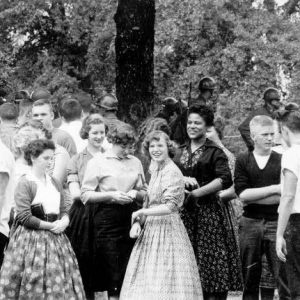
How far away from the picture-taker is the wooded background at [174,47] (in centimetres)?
1934

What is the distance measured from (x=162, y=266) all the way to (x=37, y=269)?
1.07 m

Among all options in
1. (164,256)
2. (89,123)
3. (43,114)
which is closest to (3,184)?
(89,123)

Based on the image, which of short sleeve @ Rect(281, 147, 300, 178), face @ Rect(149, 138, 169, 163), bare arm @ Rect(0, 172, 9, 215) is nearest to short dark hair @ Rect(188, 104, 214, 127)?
face @ Rect(149, 138, 169, 163)

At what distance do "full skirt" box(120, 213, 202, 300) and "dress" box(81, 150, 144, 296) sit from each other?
0.22 metres

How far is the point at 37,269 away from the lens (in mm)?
6539

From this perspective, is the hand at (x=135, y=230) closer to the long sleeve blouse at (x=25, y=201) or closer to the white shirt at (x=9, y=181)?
the long sleeve blouse at (x=25, y=201)

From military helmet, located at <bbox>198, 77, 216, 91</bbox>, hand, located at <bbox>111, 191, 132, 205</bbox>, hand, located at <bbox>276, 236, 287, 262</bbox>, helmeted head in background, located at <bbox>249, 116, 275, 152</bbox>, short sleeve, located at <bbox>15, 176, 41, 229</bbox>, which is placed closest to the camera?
hand, located at <bbox>276, 236, 287, 262</bbox>

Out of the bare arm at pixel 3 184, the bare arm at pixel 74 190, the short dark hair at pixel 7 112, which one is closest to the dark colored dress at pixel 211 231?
the bare arm at pixel 74 190

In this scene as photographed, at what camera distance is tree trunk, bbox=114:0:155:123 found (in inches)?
386

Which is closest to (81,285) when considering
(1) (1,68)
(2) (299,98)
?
(2) (299,98)

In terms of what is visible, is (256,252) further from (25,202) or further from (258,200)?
(25,202)

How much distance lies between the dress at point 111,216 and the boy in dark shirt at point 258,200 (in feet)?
3.19

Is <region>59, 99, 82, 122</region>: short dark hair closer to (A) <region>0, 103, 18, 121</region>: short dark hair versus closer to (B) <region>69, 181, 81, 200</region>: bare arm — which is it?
(A) <region>0, 103, 18, 121</region>: short dark hair

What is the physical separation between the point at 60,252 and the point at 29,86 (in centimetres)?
1491
